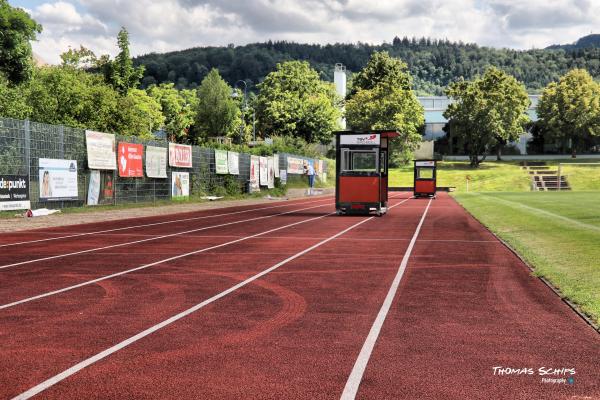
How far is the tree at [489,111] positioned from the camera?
2928 inches

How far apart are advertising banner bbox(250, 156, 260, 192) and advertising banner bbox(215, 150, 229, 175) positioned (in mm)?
4140

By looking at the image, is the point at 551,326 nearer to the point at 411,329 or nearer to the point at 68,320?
the point at 411,329

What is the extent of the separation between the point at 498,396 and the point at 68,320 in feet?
14.7

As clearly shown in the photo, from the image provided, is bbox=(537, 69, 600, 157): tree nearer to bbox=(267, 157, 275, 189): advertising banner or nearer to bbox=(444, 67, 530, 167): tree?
bbox=(444, 67, 530, 167): tree

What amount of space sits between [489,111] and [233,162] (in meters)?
46.0

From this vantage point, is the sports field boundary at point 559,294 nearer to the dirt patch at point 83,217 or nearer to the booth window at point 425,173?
the dirt patch at point 83,217

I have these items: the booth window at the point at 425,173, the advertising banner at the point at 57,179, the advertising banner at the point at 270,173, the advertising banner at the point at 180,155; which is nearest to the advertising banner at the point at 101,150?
the advertising banner at the point at 57,179

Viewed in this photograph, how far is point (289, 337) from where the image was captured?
5.84 metres

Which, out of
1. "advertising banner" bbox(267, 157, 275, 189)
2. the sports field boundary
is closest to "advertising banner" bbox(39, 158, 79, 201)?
the sports field boundary

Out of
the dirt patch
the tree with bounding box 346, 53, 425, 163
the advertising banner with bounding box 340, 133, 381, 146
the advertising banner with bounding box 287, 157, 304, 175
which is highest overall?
the tree with bounding box 346, 53, 425, 163

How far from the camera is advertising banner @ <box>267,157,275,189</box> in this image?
1772 inches

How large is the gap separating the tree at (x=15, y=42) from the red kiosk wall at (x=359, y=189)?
94.8 ft

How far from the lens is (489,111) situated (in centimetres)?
Result: 7400

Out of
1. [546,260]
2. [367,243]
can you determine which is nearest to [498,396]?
[546,260]
